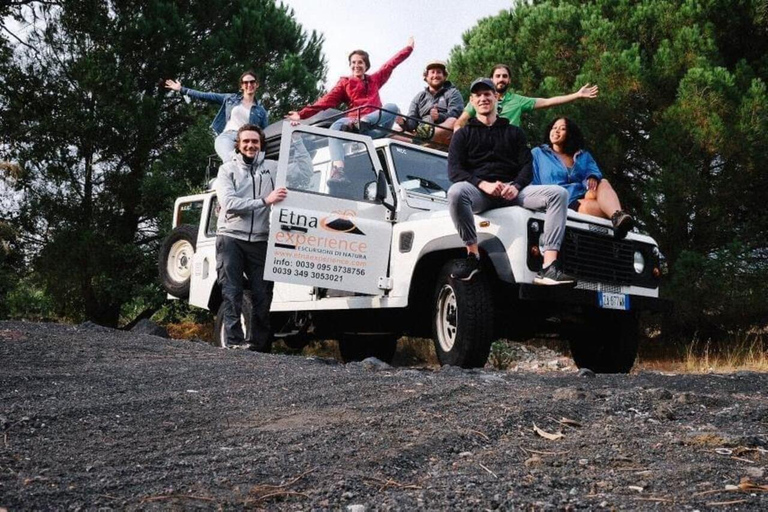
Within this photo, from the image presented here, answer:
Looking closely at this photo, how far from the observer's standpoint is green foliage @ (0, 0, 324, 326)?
15.0m

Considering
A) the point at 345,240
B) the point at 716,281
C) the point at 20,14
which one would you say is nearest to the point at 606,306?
the point at 345,240

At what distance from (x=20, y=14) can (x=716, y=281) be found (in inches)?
515

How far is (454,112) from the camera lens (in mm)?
8133

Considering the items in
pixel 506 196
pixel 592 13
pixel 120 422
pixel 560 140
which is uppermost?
pixel 592 13

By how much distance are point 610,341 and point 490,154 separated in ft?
6.29

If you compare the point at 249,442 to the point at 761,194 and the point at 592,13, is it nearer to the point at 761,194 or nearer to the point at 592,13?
the point at 761,194

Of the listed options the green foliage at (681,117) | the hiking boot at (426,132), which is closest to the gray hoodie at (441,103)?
the hiking boot at (426,132)

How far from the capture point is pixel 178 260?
9812 mm

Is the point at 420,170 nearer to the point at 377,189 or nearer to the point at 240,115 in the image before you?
the point at 377,189

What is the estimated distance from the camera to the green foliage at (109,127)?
15031 mm

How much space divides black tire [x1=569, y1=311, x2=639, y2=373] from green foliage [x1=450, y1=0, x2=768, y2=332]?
133 inches

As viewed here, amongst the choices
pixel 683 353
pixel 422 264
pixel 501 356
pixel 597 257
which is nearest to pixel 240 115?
pixel 422 264

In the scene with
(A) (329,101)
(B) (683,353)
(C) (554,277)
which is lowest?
(B) (683,353)

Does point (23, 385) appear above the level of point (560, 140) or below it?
below
